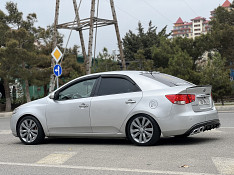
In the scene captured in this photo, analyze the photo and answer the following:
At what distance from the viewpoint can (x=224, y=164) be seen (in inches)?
227

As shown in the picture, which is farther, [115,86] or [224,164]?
[115,86]

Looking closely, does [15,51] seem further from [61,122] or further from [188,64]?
[61,122]

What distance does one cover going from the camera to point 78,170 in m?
5.77

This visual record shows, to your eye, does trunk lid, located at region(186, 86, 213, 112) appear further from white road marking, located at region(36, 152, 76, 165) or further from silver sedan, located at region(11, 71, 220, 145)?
white road marking, located at region(36, 152, 76, 165)

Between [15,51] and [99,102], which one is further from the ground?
[15,51]

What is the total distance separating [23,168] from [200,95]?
3.65 m

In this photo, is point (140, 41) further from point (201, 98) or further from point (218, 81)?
point (201, 98)

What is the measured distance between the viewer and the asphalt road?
5.67m

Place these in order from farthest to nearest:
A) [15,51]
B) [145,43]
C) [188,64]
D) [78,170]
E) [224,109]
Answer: [145,43] < [188,64] < [15,51] < [224,109] < [78,170]

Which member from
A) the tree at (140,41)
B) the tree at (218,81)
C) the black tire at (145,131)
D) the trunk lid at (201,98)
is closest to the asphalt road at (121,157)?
the black tire at (145,131)

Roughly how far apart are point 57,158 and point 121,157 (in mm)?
1076

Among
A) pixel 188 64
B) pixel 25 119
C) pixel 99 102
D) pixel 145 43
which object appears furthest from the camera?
pixel 145 43

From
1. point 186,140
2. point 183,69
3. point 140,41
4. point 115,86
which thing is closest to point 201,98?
point 186,140

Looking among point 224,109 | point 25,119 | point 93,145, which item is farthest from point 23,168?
point 224,109
